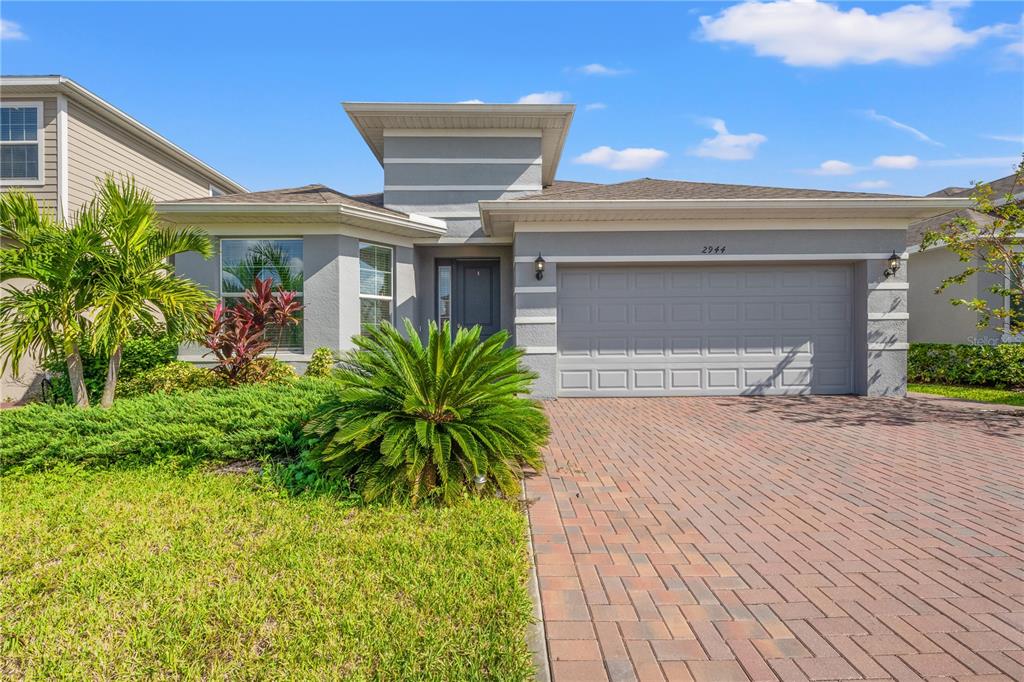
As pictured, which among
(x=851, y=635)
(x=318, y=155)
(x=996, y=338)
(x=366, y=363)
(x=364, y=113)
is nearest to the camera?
(x=851, y=635)

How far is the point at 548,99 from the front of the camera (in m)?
10.8

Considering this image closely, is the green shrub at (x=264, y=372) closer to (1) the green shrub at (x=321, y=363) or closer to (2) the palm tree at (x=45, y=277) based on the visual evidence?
(1) the green shrub at (x=321, y=363)

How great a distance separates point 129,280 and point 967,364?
52.1 feet

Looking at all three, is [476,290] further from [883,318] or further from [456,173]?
[883,318]

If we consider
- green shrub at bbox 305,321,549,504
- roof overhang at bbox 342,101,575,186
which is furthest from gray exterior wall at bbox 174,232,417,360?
green shrub at bbox 305,321,549,504

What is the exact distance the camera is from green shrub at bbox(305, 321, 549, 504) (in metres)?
4.12

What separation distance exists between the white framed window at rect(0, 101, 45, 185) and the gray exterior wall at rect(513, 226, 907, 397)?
9.86m

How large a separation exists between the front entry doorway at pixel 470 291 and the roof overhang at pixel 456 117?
292 cm

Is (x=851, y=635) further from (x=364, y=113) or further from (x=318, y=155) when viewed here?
(x=318, y=155)

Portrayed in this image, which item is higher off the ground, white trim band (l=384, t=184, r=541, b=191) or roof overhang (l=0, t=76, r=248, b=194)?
roof overhang (l=0, t=76, r=248, b=194)

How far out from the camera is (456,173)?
1134cm

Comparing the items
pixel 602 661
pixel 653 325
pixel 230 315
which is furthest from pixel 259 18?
pixel 602 661

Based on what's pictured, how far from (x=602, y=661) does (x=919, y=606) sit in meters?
1.82

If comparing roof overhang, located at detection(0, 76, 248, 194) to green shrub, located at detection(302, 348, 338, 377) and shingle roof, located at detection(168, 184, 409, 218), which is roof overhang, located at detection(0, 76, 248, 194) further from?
green shrub, located at detection(302, 348, 338, 377)
